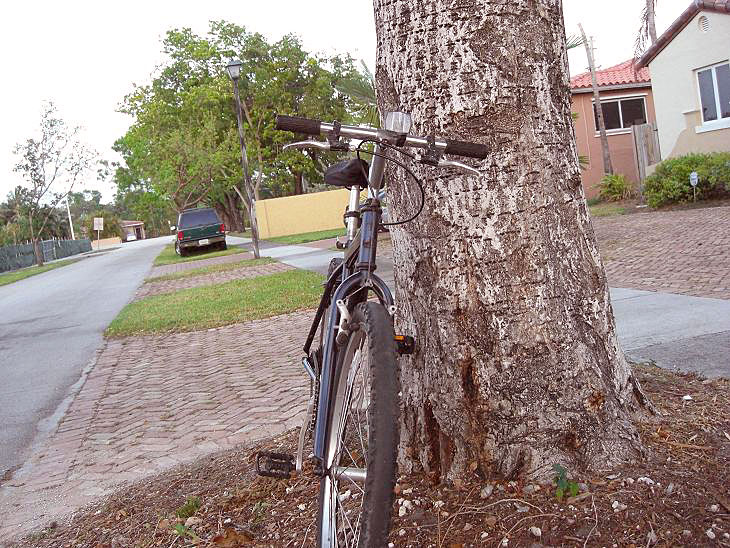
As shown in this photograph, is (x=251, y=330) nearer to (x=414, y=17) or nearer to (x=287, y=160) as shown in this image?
(x=414, y=17)

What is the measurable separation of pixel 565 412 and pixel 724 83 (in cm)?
2076

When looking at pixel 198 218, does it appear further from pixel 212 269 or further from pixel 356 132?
pixel 356 132

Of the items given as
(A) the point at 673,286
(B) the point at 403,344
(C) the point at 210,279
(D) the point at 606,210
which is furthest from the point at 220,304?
(D) the point at 606,210

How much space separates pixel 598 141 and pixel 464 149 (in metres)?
28.9

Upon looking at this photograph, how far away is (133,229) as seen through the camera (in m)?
141

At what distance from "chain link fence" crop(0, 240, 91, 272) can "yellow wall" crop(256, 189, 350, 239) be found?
18314 mm

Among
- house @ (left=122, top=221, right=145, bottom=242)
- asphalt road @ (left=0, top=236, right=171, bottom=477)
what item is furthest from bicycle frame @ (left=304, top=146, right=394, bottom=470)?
house @ (left=122, top=221, right=145, bottom=242)

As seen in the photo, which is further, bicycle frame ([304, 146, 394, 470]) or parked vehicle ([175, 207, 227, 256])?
parked vehicle ([175, 207, 227, 256])

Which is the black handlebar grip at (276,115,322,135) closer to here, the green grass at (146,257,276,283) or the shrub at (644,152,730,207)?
the shrub at (644,152,730,207)

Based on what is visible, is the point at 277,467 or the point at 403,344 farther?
the point at 277,467

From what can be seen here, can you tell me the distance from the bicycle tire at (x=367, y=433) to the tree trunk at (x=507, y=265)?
1.71 ft

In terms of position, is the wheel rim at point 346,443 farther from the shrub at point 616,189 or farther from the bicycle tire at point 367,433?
the shrub at point 616,189

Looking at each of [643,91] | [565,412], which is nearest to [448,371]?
[565,412]

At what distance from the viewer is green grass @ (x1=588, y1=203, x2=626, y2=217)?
64.0ft
